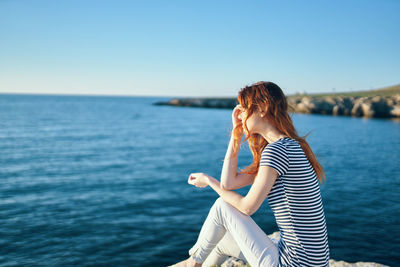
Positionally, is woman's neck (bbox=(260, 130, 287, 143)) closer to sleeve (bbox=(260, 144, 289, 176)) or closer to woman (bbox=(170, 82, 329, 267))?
woman (bbox=(170, 82, 329, 267))

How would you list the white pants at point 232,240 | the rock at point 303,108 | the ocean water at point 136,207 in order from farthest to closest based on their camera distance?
the rock at point 303,108 → the ocean water at point 136,207 → the white pants at point 232,240

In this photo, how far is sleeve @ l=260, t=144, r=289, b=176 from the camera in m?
2.42

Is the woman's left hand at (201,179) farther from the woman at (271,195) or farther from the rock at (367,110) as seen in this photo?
the rock at (367,110)

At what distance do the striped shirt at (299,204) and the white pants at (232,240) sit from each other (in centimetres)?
22

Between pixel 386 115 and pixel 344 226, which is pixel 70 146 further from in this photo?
pixel 386 115

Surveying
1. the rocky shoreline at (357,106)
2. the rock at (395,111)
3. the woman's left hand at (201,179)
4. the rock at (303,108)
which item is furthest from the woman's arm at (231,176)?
the rock at (303,108)

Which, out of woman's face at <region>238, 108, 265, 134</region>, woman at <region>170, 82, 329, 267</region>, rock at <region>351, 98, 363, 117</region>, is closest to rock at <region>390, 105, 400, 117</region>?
rock at <region>351, 98, 363, 117</region>

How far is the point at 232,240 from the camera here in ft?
10.3

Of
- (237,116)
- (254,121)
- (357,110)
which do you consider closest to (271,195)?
(254,121)

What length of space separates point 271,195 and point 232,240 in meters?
0.80

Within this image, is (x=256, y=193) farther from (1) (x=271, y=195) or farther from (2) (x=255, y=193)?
(1) (x=271, y=195)

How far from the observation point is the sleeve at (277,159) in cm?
242

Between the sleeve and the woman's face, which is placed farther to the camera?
the woman's face

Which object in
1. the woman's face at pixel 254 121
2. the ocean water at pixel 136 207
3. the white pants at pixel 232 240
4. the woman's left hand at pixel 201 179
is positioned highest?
the woman's face at pixel 254 121
